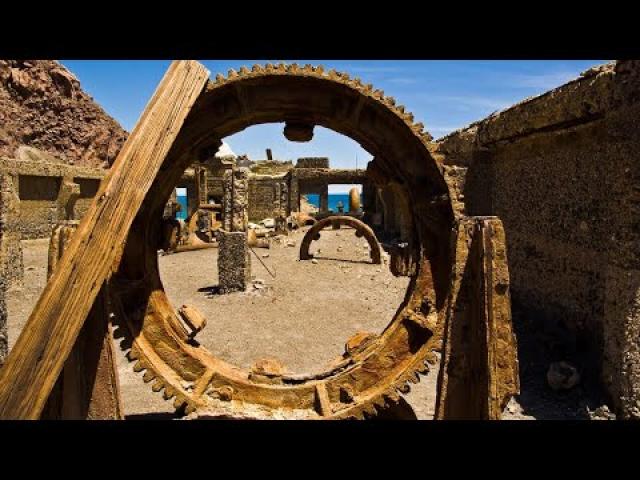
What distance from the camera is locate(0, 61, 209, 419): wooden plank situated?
7.07 feet

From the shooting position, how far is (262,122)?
4332mm

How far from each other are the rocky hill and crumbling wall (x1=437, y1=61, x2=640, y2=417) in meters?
25.8

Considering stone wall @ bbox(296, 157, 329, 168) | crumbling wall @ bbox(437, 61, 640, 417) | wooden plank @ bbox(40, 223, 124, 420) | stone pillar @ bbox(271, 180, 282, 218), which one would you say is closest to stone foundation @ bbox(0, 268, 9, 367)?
wooden plank @ bbox(40, 223, 124, 420)

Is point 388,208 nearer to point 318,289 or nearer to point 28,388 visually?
point 318,289

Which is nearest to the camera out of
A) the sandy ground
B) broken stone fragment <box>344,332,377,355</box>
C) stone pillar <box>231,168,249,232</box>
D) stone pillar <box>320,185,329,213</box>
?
broken stone fragment <box>344,332,377,355</box>

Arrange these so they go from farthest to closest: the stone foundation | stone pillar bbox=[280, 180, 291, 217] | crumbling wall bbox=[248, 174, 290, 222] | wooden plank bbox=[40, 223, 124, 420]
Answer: crumbling wall bbox=[248, 174, 290, 222] < stone pillar bbox=[280, 180, 291, 217] < the stone foundation < wooden plank bbox=[40, 223, 124, 420]

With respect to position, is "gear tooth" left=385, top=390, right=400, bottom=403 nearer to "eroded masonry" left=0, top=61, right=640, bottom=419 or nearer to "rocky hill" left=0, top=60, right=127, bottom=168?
"eroded masonry" left=0, top=61, right=640, bottom=419

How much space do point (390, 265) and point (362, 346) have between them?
0.81 metres

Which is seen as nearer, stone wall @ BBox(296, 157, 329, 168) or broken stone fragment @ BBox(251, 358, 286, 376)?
broken stone fragment @ BBox(251, 358, 286, 376)

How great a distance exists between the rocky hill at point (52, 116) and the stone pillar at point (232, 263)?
18.8m

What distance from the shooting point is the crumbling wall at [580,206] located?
5102 mm

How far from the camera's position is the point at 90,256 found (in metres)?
2.45

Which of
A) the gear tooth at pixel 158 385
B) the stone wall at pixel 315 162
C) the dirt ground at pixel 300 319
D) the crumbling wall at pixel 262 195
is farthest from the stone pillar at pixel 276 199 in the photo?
the gear tooth at pixel 158 385

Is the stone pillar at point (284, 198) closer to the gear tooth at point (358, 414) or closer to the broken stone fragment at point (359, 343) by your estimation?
the broken stone fragment at point (359, 343)
